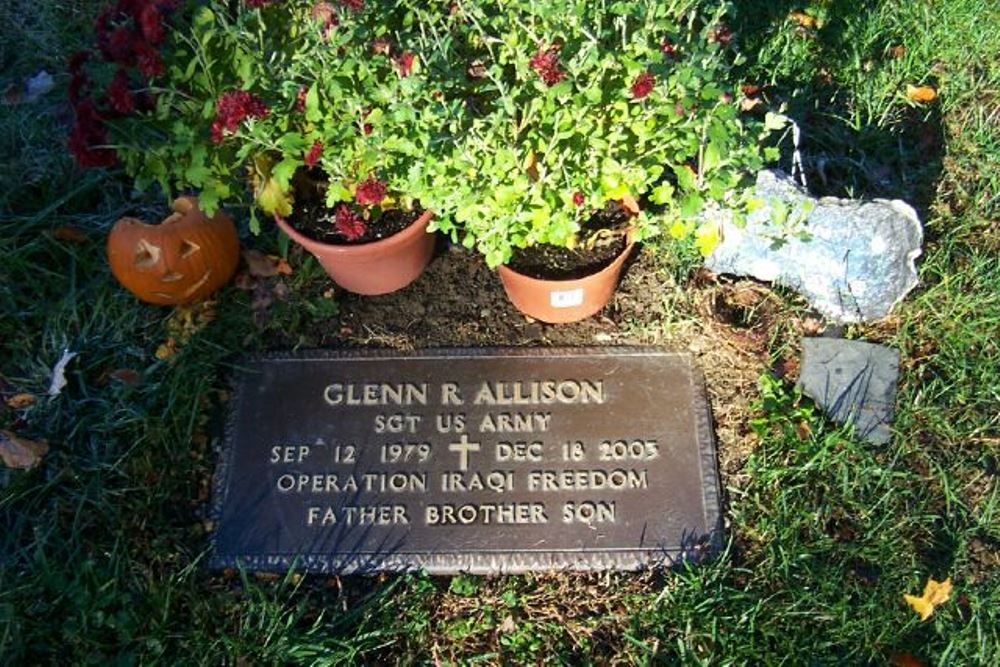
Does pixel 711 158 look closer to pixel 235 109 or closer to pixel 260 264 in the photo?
pixel 235 109

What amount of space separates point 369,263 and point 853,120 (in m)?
2.03

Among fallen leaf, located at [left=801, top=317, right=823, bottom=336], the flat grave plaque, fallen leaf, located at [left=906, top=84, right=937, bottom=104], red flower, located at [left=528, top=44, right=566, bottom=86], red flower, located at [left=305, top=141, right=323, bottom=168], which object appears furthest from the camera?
fallen leaf, located at [left=906, top=84, right=937, bottom=104]

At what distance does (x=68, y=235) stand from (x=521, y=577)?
2.11 metres

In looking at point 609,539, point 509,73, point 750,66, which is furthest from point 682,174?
point 750,66

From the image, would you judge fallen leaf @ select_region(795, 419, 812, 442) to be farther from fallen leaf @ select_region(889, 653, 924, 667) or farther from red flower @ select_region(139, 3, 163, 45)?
red flower @ select_region(139, 3, 163, 45)

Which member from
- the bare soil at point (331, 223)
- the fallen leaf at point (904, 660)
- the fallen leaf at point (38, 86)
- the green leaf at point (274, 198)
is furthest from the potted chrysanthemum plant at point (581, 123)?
the fallen leaf at point (38, 86)

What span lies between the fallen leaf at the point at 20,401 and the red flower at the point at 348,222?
3.98 ft

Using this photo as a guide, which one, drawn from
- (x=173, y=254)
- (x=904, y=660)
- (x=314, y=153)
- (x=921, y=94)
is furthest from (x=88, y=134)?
(x=921, y=94)

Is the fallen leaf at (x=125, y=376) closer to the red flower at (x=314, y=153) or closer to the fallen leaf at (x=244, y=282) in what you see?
the fallen leaf at (x=244, y=282)

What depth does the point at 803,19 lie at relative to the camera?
3.69 metres

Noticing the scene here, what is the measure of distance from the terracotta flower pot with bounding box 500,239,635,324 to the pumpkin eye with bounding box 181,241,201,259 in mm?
1030

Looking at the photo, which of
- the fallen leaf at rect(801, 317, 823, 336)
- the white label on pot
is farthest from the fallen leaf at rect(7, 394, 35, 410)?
the fallen leaf at rect(801, 317, 823, 336)

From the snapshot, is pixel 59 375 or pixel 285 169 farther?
pixel 59 375

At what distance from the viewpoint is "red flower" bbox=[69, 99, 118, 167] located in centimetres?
248
